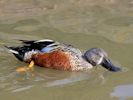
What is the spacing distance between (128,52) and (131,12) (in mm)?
2907

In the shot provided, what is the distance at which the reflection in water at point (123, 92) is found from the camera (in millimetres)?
7220

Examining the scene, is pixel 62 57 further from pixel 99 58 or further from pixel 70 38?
pixel 70 38

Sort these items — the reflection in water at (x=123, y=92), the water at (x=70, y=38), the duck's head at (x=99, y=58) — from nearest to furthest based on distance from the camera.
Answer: the reflection in water at (x=123, y=92) → the water at (x=70, y=38) → the duck's head at (x=99, y=58)

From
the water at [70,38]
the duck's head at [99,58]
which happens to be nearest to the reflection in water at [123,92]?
the water at [70,38]

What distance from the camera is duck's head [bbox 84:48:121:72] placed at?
27.6 ft

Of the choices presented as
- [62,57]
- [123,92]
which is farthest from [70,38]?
[123,92]

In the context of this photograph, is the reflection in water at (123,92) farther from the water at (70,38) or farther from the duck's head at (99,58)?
the duck's head at (99,58)

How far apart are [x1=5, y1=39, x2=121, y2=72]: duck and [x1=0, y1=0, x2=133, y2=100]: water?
122mm

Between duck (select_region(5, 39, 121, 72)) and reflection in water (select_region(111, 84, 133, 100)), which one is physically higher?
duck (select_region(5, 39, 121, 72))

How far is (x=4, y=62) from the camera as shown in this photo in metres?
8.71

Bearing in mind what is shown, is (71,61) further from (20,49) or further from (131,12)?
(131,12)

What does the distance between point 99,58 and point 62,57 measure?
2.01 feet

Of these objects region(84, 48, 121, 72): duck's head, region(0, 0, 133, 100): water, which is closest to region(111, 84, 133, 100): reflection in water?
region(0, 0, 133, 100): water

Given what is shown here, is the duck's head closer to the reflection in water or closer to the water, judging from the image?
the water
